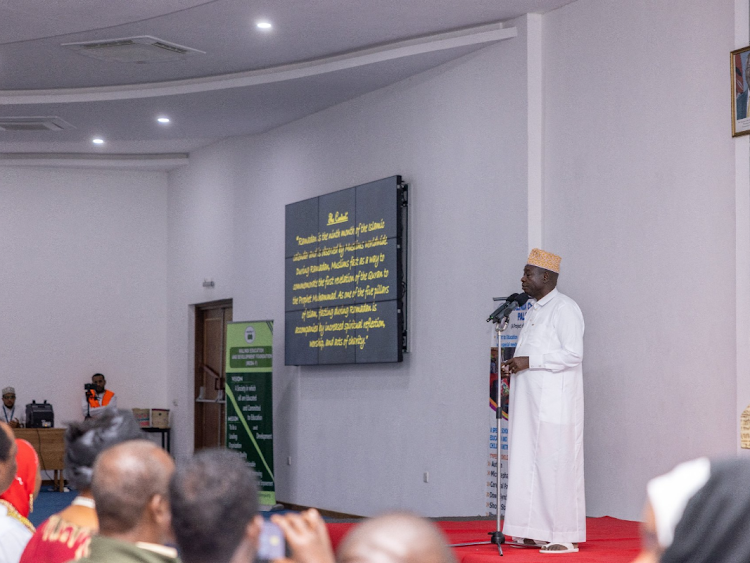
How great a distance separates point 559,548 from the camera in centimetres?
519

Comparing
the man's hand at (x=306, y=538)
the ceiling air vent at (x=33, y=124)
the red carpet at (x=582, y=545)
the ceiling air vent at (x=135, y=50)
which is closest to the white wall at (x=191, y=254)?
the ceiling air vent at (x=33, y=124)

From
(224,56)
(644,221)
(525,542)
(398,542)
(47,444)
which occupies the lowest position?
(47,444)

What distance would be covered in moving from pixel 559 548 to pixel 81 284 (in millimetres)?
8920

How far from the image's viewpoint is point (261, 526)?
4.81 feet

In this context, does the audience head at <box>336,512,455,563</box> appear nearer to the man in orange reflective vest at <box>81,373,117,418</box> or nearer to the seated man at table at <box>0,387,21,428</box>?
the man in orange reflective vest at <box>81,373,117,418</box>

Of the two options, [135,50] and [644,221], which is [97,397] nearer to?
[135,50]

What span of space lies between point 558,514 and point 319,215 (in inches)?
177

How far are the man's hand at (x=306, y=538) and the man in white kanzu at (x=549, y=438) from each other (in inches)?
160

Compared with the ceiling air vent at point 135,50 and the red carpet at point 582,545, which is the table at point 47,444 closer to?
the ceiling air vent at point 135,50

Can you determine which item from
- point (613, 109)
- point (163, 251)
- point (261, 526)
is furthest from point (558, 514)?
point (163, 251)

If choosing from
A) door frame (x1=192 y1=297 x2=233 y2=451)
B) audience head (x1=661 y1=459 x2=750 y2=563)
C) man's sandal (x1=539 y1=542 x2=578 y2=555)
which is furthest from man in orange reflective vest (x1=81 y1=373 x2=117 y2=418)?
audience head (x1=661 y1=459 x2=750 y2=563)

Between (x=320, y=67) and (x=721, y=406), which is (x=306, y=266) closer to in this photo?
(x=320, y=67)

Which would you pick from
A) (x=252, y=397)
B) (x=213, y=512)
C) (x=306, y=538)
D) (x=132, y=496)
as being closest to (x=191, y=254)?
(x=252, y=397)

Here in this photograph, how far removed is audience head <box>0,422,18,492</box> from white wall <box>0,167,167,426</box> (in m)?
10.3
